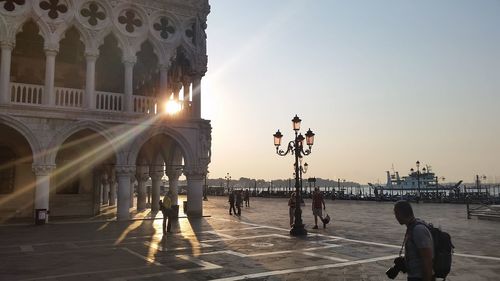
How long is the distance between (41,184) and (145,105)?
641cm

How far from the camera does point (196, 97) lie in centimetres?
2348

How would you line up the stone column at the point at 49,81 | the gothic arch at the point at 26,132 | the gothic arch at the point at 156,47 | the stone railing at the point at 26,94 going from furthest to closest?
the gothic arch at the point at 156,47
the stone column at the point at 49,81
the stone railing at the point at 26,94
the gothic arch at the point at 26,132

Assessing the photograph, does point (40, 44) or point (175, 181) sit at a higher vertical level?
point (40, 44)

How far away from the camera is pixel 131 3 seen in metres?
22.1

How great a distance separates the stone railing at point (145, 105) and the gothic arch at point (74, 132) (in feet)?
7.40

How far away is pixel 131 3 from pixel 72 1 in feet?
9.71

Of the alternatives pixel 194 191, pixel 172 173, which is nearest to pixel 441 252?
pixel 194 191

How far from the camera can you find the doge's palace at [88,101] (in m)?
19.3

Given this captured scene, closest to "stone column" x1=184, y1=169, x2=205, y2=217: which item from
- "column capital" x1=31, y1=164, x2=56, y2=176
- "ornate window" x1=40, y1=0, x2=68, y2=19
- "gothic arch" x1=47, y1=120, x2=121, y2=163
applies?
"gothic arch" x1=47, y1=120, x2=121, y2=163

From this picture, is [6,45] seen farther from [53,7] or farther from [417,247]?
[417,247]

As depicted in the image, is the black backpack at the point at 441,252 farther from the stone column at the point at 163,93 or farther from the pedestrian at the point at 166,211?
the stone column at the point at 163,93

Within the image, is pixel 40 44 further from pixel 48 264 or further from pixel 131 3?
pixel 48 264

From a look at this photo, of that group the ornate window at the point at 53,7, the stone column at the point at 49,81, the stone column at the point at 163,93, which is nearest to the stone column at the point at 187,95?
the stone column at the point at 163,93

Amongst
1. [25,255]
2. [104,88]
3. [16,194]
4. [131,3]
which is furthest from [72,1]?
[25,255]
